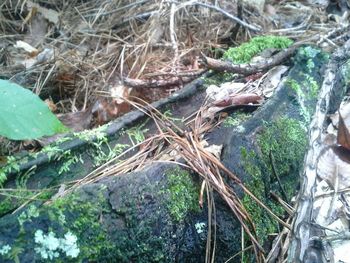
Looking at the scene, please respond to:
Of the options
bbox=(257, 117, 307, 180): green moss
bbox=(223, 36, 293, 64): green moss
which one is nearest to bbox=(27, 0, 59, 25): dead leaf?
bbox=(223, 36, 293, 64): green moss

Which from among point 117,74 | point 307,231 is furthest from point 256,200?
point 117,74

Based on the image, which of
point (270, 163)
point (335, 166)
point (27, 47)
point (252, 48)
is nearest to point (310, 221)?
point (270, 163)

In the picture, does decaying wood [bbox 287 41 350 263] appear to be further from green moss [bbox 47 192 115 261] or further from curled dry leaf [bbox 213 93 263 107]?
green moss [bbox 47 192 115 261]

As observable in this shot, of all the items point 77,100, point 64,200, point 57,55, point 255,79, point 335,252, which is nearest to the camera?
point 64,200

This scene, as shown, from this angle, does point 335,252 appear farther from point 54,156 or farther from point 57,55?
point 57,55

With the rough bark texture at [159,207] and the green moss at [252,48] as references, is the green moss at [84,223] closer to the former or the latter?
the rough bark texture at [159,207]

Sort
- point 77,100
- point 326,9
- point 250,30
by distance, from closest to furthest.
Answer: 1. point 77,100
2. point 250,30
3. point 326,9

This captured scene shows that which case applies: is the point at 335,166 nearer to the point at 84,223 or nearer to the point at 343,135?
the point at 343,135
